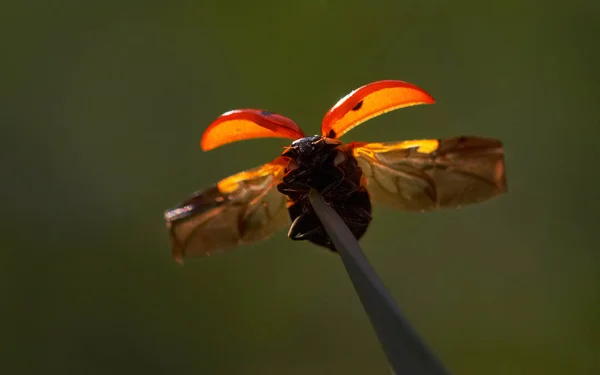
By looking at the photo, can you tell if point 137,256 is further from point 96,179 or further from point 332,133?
point 332,133

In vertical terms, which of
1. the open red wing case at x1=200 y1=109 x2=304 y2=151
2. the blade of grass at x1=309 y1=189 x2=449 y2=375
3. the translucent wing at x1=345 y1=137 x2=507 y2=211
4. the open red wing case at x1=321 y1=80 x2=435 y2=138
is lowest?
the blade of grass at x1=309 y1=189 x2=449 y2=375

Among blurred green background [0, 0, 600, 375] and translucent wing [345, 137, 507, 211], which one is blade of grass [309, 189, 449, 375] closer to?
A: translucent wing [345, 137, 507, 211]

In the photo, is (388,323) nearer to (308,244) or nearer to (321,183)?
(321,183)

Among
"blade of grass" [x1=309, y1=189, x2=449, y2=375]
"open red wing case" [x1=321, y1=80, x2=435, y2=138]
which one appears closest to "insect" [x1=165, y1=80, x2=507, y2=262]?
"open red wing case" [x1=321, y1=80, x2=435, y2=138]

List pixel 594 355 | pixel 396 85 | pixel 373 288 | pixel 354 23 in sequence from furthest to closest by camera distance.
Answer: pixel 354 23 → pixel 594 355 → pixel 396 85 → pixel 373 288

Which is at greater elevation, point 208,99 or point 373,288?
point 208,99

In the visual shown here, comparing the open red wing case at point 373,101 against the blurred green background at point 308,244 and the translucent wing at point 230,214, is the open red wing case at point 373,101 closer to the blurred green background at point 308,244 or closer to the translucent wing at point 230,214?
the translucent wing at point 230,214

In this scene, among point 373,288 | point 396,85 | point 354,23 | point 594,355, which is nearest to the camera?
point 373,288

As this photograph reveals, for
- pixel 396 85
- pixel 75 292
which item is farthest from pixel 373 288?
pixel 75 292
